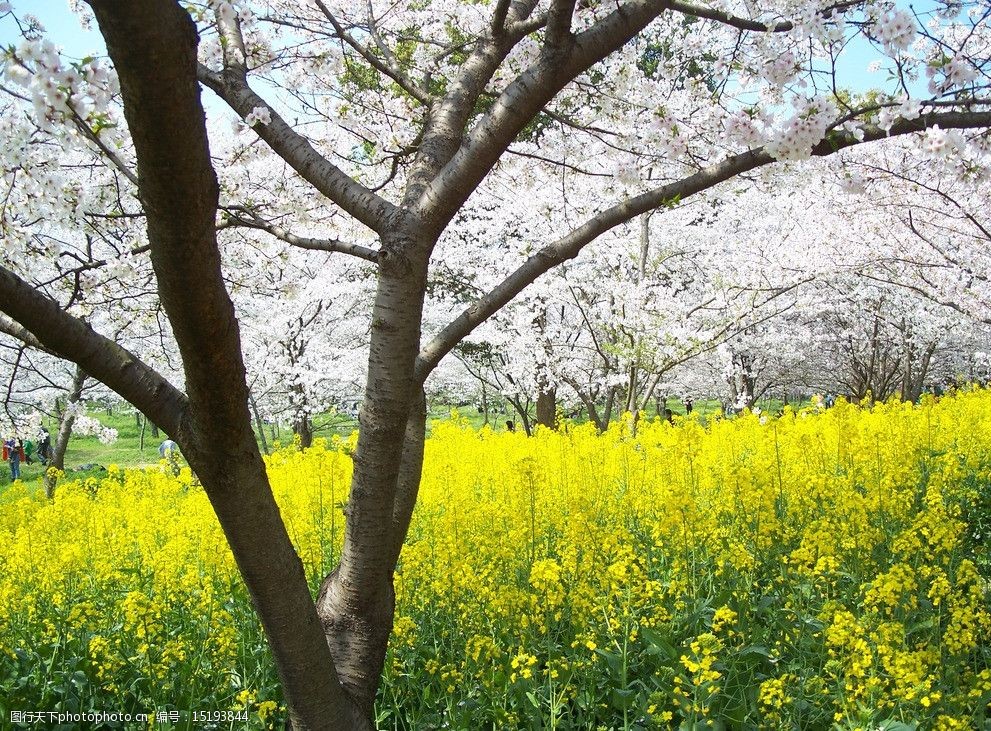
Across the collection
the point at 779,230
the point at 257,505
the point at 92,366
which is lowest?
the point at 257,505

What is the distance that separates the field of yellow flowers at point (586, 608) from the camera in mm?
2871

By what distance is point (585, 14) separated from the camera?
4.72 metres

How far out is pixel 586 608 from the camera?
344 centimetres

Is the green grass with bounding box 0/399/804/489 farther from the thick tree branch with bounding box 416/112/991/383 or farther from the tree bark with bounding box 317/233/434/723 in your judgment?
the thick tree branch with bounding box 416/112/991/383

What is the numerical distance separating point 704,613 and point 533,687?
1.03 metres

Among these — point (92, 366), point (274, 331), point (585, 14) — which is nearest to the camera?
point (92, 366)

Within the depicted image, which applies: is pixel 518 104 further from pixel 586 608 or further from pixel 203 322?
pixel 586 608

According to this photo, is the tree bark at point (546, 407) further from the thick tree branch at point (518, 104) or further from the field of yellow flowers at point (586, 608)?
the thick tree branch at point (518, 104)

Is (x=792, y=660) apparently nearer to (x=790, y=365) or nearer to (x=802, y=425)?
(x=802, y=425)

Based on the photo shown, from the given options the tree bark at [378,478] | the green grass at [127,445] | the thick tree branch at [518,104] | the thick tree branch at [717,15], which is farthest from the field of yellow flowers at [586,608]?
the green grass at [127,445]

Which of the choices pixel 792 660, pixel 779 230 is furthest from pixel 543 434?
pixel 779 230

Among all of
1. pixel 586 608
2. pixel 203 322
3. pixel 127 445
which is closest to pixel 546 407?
pixel 586 608

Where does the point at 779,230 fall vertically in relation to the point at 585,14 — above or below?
above

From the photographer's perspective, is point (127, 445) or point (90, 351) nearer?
point (90, 351)
